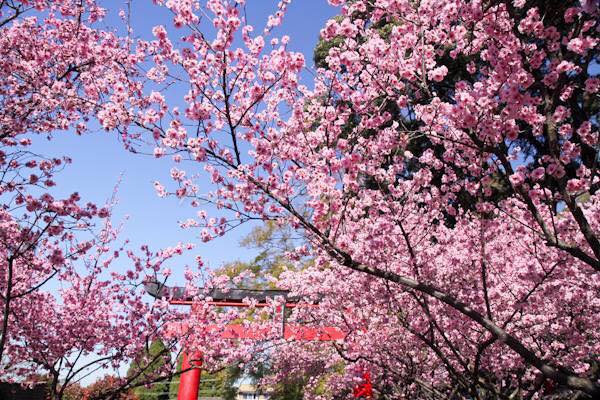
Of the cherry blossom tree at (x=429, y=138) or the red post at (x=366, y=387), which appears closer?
the cherry blossom tree at (x=429, y=138)

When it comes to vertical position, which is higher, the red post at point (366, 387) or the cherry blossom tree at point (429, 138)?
the cherry blossom tree at point (429, 138)

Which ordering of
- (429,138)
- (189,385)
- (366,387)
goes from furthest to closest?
1. (189,385)
2. (366,387)
3. (429,138)

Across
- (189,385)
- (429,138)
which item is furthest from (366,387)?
(189,385)

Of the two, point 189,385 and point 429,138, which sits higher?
point 429,138

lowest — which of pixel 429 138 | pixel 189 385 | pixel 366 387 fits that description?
pixel 366 387

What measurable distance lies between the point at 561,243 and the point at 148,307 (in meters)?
6.26

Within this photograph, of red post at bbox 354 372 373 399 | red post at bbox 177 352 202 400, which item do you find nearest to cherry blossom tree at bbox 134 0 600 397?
red post at bbox 354 372 373 399

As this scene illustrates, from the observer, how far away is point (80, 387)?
18.9 meters

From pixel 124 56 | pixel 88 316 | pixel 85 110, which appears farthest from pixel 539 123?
pixel 88 316

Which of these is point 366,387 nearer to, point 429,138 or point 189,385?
point 429,138

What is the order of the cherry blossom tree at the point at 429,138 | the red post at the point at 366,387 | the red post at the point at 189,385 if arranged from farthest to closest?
the red post at the point at 189,385, the red post at the point at 366,387, the cherry blossom tree at the point at 429,138

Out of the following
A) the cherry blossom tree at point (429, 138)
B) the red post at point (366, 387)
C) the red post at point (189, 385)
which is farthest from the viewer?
the red post at point (189, 385)

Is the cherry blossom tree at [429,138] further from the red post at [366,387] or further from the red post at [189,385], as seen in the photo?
the red post at [189,385]

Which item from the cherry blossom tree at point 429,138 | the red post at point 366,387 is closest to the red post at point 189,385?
the red post at point 366,387
